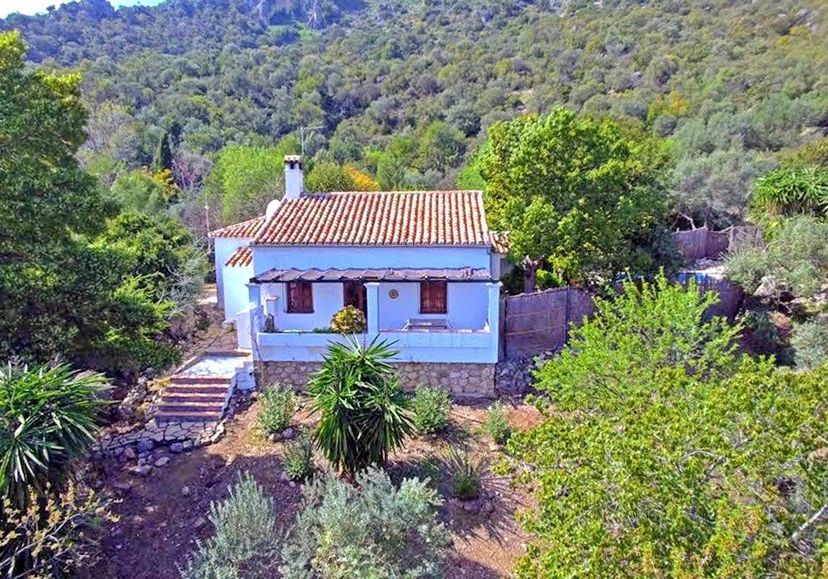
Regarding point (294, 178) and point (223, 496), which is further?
point (294, 178)

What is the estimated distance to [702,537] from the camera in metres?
7.08

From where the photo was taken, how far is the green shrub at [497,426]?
15.9 metres

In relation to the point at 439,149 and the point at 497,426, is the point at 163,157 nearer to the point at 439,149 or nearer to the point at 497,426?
the point at 439,149

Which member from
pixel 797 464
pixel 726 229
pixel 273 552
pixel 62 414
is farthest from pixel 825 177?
pixel 62 414

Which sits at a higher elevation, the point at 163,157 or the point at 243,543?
the point at 163,157

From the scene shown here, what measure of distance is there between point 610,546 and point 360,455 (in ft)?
23.7

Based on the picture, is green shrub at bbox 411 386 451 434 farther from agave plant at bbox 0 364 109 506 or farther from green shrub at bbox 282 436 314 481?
agave plant at bbox 0 364 109 506

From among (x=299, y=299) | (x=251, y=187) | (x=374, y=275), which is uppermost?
(x=251, y=187)

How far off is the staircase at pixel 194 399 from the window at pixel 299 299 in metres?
3.76

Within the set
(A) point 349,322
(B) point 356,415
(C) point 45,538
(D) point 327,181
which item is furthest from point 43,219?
(D) point 327,181

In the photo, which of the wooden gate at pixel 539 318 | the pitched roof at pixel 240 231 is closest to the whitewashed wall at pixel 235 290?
the pitched roof at pixel 240 231

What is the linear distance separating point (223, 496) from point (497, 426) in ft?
24.5

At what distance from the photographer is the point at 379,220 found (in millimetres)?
21500

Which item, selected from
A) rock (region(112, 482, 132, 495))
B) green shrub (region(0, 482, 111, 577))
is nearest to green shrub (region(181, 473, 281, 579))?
green shrub (region(0, 482, 111, 577))
